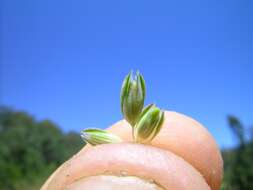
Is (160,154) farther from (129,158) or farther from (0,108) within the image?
(0,108)

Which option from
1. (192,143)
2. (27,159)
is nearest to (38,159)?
(27,159)

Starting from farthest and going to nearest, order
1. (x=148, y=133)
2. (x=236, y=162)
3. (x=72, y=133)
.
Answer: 1. (x=72, y=133)
2. (x=236, y=162)
3. (x=148, y=133)

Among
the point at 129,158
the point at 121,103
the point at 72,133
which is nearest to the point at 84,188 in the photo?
the point at 129,158

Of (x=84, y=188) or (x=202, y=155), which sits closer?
(x=84, y=188)

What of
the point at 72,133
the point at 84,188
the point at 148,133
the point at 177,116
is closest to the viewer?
the point at 84,188

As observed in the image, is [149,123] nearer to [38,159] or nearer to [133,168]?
[133,168]

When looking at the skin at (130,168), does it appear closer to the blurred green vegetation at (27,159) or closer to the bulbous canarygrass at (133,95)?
the bulbous canarygrass at (133,95)

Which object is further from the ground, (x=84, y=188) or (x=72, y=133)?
(x=72, y=133)

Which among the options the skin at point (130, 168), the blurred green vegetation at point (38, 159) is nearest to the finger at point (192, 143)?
the skin at point (130, 168)
